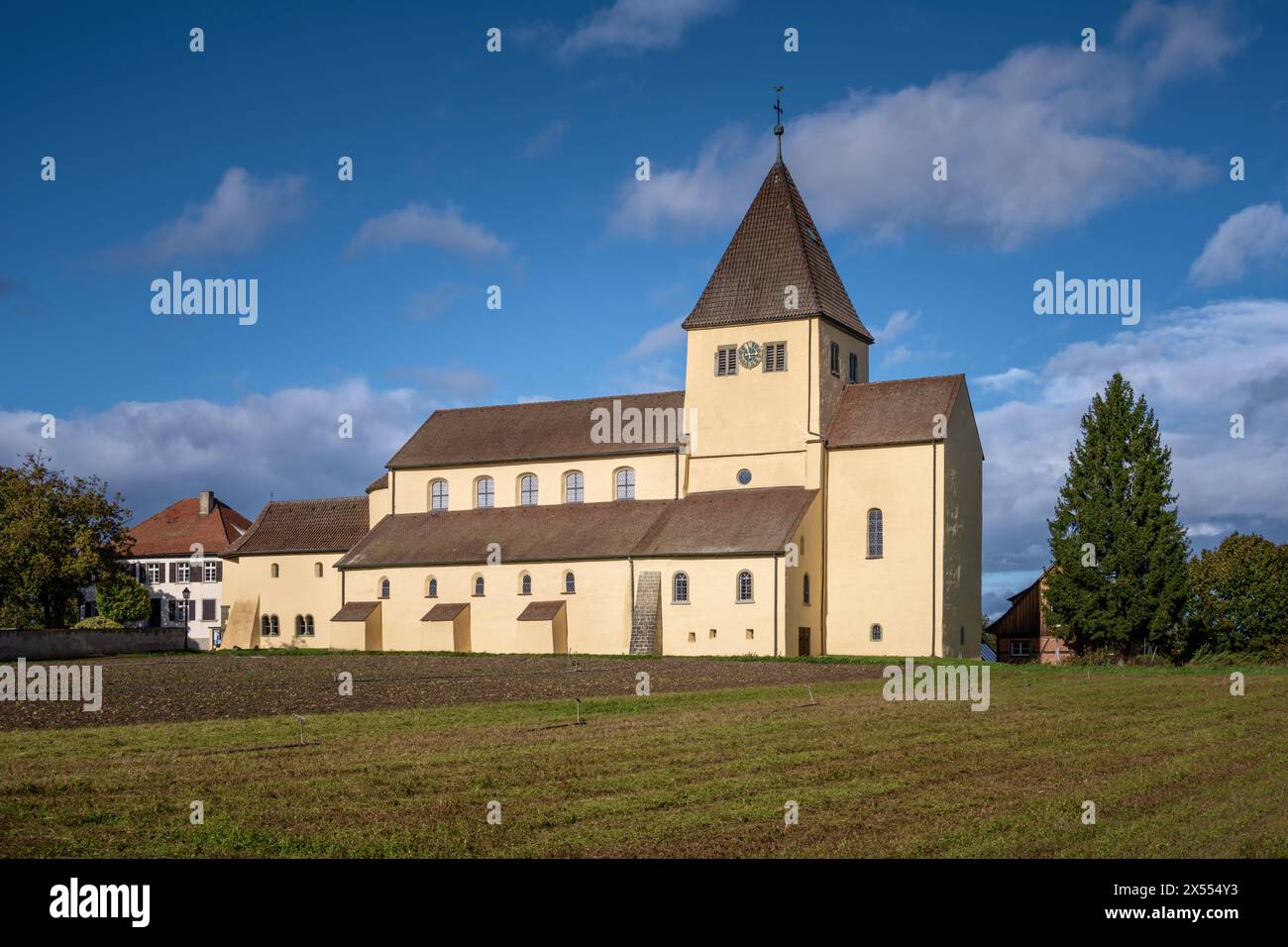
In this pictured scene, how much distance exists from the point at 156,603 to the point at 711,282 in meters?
49.1

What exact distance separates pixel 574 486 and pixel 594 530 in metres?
4.75

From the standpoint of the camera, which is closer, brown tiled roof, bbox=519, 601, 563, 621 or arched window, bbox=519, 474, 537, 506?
brown tiled roof, bbox=519, 601, 563, 621

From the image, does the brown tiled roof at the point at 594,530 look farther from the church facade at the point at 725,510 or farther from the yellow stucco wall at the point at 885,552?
the yellow stucco wall at the point at 885,552

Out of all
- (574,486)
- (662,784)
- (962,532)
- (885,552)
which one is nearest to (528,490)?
(574,486)

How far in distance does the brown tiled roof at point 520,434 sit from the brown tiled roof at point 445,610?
7823 mm

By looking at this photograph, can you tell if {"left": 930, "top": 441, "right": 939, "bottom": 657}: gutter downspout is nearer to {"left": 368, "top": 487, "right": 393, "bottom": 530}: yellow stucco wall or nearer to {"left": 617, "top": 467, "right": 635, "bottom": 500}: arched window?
{"left": 617, "top": 467, "right": 635, "bottom": 500}: arched window

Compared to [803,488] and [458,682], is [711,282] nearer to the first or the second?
[803,488]

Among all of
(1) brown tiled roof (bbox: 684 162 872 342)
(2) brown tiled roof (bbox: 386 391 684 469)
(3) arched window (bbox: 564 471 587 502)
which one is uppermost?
(1) brown tiled roof (bbox: 684 162 872 342)

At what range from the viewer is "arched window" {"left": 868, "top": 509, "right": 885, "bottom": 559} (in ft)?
176

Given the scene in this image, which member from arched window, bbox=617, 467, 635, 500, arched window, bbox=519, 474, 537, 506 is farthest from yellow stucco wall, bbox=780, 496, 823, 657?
arched window, bbox=519, 474, 537, 506

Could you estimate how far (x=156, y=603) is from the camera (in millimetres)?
88375

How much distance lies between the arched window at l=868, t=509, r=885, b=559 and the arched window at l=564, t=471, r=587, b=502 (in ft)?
48.7

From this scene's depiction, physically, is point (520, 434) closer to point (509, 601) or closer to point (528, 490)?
point (528, 490)
